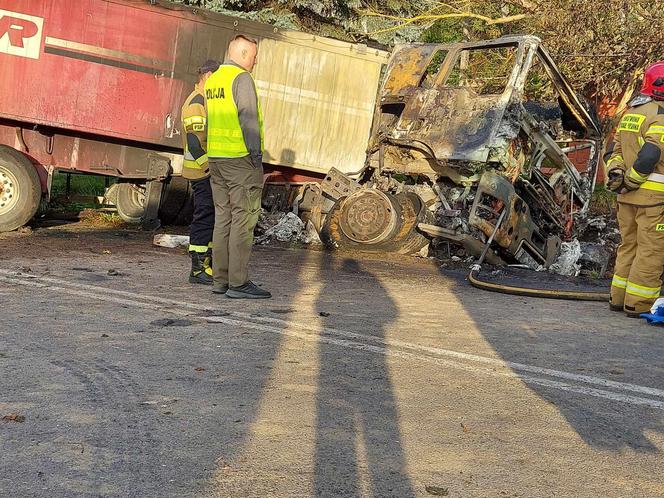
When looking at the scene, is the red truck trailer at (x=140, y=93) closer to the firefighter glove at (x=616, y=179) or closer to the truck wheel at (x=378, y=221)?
the truck wheel at (x=378, y=221)

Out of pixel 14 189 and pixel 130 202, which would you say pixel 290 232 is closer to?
pixel 130 202

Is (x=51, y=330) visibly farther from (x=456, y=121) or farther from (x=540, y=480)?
(x=456, y=121)

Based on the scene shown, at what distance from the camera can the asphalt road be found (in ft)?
9.87

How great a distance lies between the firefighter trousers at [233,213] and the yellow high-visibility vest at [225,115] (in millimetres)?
87

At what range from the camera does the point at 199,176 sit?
7453 millimetres

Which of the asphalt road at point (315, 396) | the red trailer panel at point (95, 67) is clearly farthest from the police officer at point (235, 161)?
the red trailer panel at point (95, 67)

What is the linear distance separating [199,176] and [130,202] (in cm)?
570

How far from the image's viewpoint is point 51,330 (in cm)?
505

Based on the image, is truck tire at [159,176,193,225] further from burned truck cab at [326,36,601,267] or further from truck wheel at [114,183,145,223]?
burned truck cab at [326,36,601,267]

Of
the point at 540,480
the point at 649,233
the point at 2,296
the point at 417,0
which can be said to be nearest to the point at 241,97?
the point at 2,296

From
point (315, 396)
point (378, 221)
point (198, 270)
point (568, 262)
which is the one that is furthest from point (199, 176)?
point (568, 262)

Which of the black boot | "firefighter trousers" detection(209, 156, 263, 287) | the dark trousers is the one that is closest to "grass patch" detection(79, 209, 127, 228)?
the dark trousers

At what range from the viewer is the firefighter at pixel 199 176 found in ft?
24.0

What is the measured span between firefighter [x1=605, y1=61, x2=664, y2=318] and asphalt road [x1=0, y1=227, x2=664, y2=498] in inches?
12.1
